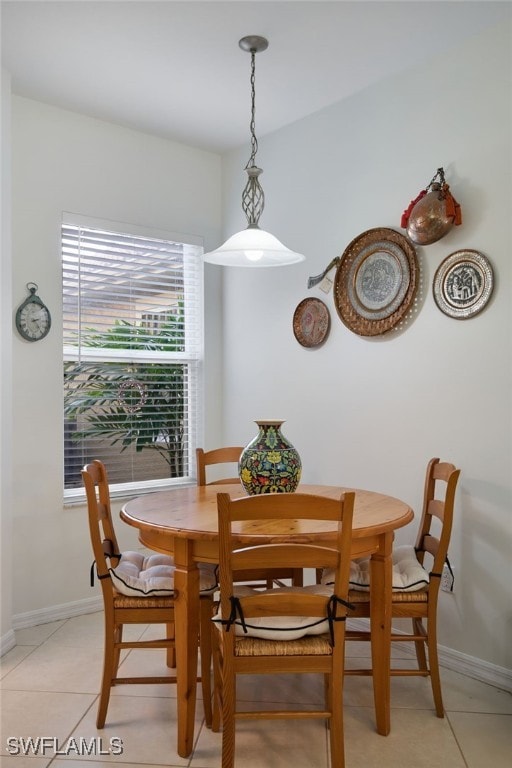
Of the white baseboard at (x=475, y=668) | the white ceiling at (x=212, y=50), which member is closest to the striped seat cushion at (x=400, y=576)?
the white baseboard at (x=475, y=668)

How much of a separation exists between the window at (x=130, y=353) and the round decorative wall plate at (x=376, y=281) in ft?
4.01

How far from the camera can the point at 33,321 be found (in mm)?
3336

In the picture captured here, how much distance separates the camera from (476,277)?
8.87 ft

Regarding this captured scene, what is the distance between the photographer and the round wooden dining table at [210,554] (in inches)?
81.5

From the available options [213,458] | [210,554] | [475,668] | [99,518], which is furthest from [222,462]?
[475,668]

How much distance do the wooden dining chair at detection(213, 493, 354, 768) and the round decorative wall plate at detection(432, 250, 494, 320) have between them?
1.32 meters

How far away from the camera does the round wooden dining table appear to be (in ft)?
6.79

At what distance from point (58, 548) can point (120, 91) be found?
8.38ft

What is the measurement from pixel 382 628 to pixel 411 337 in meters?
1.41

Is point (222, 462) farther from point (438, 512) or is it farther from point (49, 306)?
point (49, 306)

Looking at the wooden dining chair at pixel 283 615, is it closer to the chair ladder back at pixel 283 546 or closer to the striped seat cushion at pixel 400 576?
the chair ladder back at pixel 283 546

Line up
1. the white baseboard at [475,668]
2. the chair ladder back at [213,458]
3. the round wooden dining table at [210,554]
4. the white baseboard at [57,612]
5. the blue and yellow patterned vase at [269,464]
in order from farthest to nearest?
the white baseboard at [57,612]
the chair ladder back at [213,458]
the white baseboard at [475,668]
the blue and yellow patterned vase at [269,464]
the round wooden dining table at [210,554]

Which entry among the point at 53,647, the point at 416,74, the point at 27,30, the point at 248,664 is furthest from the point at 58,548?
the point at 416,74

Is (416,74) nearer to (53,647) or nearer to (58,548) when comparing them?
(58,548)
